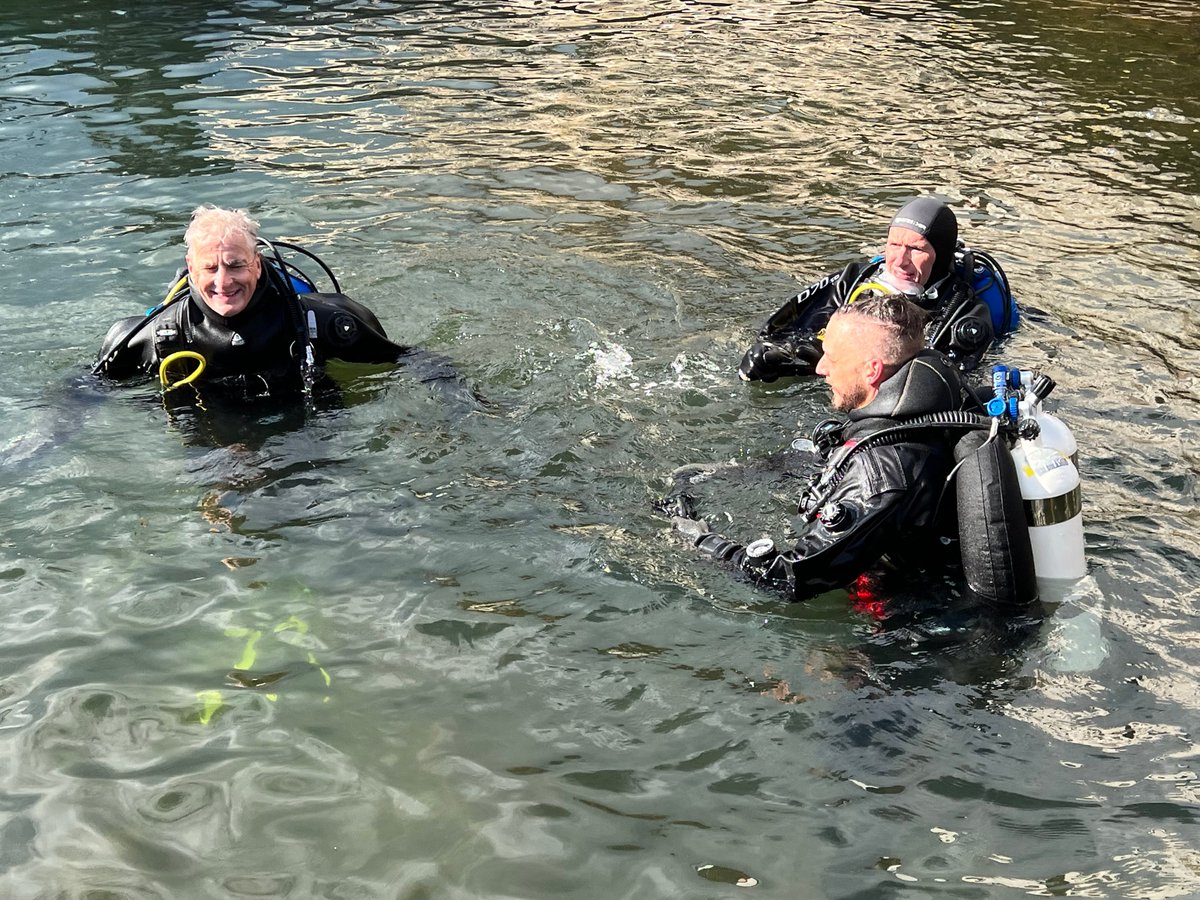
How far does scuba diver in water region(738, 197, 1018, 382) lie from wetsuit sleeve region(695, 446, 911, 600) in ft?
5.89

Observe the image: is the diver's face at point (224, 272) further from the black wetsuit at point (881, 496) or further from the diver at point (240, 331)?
the black wetsuit at point (881, 496)

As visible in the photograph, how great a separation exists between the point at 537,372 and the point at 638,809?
3.34 meters

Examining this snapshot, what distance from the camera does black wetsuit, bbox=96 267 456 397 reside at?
5.82 metres

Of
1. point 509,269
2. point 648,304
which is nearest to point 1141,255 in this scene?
point 648,304

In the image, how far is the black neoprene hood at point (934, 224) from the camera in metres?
5.98

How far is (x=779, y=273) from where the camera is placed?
8102 mm

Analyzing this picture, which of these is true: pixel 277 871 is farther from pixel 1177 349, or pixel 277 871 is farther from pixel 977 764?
pixel 1177 349

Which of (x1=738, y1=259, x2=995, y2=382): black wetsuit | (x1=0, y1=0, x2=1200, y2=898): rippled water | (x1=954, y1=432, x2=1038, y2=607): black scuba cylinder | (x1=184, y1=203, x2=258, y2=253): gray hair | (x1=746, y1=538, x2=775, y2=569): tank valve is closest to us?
(x1=0, y1=0, x2=1200, y2=898): rippled water

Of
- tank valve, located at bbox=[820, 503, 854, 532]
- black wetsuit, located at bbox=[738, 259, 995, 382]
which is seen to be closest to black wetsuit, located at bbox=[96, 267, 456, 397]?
black wetsuit, located at bbox=[738, 259, 995, 382]

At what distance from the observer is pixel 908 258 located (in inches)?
239

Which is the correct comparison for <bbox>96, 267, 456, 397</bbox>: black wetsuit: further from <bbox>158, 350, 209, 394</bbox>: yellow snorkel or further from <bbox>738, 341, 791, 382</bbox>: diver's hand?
<bbox>738, 341, 791, 382</bbox>: diver's hand

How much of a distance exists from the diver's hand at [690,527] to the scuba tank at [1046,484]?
4.20ft

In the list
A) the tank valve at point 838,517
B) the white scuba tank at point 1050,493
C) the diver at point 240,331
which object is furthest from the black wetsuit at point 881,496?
the diver at point 240,331

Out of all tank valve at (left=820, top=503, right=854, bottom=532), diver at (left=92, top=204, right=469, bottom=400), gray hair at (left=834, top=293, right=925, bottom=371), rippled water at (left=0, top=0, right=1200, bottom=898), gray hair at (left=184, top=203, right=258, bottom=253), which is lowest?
rippled water at (left=0, top=0, right=1200, bottom=898)
